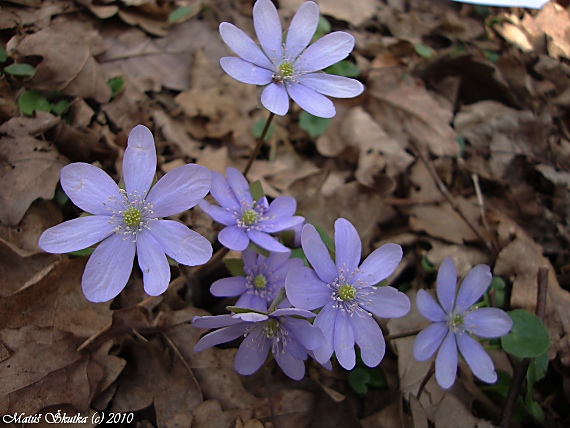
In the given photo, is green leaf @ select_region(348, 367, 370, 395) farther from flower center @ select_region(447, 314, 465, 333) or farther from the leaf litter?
flower center @ select_region(447, 314, 465, 333)

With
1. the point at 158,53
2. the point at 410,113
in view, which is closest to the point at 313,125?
the point at 410,113

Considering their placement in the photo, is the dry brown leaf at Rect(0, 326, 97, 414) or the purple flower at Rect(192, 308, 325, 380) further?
the dry brown leaf at Rect(0, 326, 97, 414)

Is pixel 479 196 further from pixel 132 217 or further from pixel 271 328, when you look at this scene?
pixel 132 217

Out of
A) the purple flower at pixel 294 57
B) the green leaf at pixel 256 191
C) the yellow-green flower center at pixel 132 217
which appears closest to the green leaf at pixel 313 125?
the purple flower at pixel 294 57

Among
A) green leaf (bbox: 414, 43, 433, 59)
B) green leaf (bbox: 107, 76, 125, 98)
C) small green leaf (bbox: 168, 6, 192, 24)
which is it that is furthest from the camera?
green leaf (bbox: 414, 43, 433, 59)

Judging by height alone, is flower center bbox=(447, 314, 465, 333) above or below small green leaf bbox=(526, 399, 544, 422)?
above

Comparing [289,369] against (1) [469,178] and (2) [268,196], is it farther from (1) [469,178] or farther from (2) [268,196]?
(1) [469,178]

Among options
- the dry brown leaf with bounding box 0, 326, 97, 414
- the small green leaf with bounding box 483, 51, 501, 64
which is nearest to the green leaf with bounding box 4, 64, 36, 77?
the dry brown leaf with bounding box 0, 326, 97, 414
